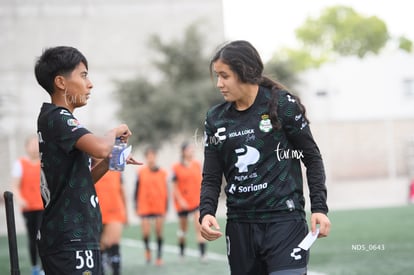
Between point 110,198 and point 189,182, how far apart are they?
11.5 ft

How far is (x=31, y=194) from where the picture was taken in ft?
39.3

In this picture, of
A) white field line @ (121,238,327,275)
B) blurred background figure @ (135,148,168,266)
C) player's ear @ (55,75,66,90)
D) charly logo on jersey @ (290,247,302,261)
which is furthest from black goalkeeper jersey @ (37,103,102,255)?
blurred background figure @ (135,148,168,266)

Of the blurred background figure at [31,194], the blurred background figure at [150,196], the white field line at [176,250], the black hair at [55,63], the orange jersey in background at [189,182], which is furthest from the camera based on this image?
the blurred background figure at [150,196]

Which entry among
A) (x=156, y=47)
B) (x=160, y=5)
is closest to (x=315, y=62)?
(x=160, y=5)

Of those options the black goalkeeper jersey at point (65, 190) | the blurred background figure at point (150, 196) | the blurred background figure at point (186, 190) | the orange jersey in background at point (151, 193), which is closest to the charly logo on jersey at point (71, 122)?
the black goalkeeper jersey at point (65, 190)

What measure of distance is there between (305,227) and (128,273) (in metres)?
8.15

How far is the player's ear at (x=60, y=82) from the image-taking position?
468 centimetres

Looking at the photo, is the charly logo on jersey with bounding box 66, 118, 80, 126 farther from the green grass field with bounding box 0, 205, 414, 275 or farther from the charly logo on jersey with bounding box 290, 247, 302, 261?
the green grass field with bounding box 0, 205, 414, 275

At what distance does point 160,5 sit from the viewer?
147 feet

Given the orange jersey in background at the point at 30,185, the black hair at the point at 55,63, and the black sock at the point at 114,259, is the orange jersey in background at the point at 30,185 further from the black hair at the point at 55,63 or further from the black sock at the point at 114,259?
the black hair at the point at 55,63

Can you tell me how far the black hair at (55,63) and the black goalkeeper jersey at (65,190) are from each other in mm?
214

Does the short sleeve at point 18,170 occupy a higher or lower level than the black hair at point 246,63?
lower

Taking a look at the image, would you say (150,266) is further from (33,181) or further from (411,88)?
(411,88)

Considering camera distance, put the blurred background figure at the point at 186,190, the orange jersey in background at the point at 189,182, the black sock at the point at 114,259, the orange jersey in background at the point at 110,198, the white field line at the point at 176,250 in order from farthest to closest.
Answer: the orange jersey in background at the point at 189,182 → the blurred background figure at the point at 186,190 → the white field line at the point at 176,250 → the orange jersey in background at the point at 110,198 → the black sock at the point at 114,259
